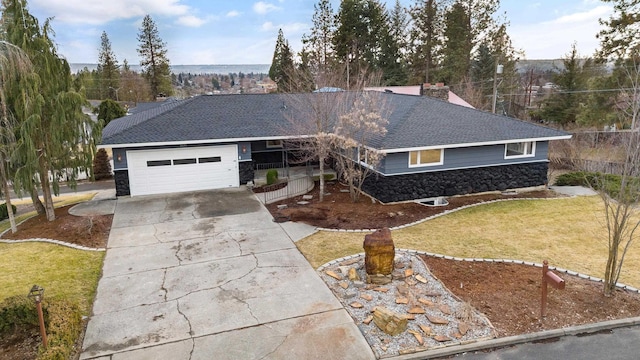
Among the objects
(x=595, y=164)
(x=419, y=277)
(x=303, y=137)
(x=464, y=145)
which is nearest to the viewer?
(x=419, y=277)

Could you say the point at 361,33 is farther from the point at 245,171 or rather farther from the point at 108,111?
the point at 245,171

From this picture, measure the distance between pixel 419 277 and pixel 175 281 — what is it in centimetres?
527

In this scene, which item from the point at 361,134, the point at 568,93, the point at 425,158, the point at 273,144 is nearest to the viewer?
the point at 425,158

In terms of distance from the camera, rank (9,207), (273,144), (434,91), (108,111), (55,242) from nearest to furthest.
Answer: (55,242) → (9,207) → (273,144) → (434,91) → (108,111)

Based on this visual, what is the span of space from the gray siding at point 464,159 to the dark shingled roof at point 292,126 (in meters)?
0.49

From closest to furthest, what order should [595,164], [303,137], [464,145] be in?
[464,145]
[303,137]
[595,164]

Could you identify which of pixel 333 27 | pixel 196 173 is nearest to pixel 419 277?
pixel 196 173

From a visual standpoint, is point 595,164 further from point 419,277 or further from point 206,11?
point 206,11

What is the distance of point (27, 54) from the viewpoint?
1170 cm

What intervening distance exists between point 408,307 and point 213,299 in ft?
12.4

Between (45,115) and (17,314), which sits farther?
(45,115)

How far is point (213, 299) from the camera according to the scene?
805cm

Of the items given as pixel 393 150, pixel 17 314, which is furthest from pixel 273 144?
pixel 17 314

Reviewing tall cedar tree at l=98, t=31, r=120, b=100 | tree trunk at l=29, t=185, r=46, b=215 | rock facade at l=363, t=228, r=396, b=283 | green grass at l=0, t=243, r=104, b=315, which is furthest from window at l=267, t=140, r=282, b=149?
tall cedar tree at l=98, t=31, r=120, b=100
